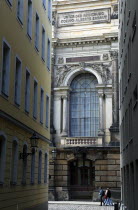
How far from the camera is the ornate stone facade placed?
3553cm

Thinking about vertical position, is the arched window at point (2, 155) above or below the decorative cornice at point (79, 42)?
below

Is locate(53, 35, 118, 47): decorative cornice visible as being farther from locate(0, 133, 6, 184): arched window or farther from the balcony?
locate(0, 133, 6, 184): arched window

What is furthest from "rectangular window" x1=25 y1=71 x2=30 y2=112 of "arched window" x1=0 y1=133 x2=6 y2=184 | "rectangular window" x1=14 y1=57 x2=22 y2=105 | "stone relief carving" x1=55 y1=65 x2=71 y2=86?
"stone relief carving" x1=55 y1=65 x2=71 y2=86

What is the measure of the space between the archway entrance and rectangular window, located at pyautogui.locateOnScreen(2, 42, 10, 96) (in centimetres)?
2108

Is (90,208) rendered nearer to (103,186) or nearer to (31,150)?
(103,186)

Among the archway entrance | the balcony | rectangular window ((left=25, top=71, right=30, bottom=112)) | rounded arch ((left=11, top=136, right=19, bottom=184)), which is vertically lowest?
the archway entrance

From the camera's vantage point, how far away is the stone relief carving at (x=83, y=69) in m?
37.5

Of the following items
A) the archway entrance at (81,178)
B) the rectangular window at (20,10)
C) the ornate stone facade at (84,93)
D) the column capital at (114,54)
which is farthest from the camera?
the column capital at (114,54)

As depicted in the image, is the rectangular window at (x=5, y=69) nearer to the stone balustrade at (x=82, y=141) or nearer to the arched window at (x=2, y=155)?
the arched window at (x=2, y=155)

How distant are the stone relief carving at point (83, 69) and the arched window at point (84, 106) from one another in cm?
114

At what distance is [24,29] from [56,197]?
67.4ft

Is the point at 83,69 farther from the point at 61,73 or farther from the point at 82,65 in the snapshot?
the point at 61,73

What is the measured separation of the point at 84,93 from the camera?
3888 centimetres

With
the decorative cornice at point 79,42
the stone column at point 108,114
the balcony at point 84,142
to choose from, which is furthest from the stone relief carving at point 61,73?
the balcony at point 84,142
